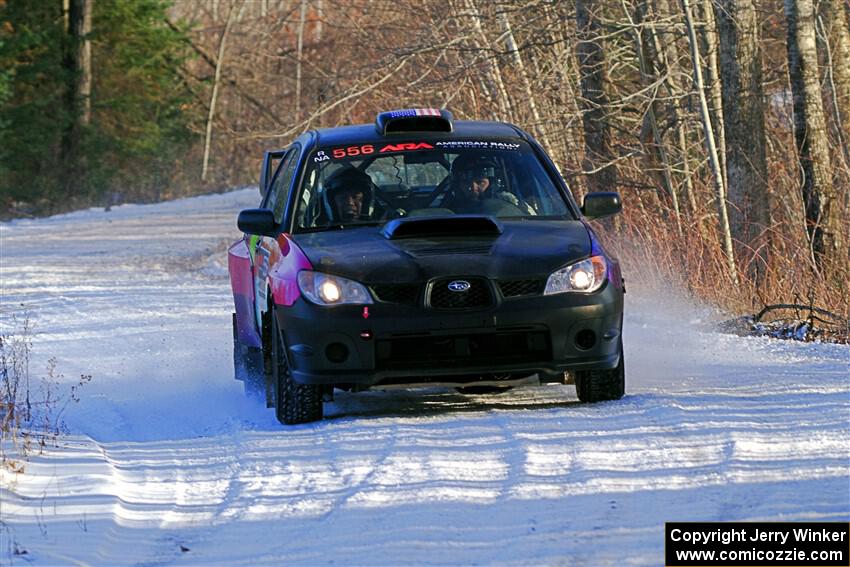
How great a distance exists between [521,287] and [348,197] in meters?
1.53

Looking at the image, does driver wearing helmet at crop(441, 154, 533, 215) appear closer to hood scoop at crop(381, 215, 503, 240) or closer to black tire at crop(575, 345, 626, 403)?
hood scoop at crop(381, 215, 503, 240)

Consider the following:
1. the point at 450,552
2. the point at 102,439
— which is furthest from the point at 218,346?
the point at 450,552

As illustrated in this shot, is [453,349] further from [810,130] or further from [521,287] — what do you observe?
[810,130]

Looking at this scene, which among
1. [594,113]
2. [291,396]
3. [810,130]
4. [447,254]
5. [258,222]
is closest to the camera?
[447,254]

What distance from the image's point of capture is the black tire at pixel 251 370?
9.96 m

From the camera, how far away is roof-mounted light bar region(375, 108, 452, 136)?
31.0ft

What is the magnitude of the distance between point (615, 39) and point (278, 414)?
1188 centimetres

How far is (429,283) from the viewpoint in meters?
7.84

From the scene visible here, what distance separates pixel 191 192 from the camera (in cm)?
4562

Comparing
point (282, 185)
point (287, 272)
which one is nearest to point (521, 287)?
point (287, 272)

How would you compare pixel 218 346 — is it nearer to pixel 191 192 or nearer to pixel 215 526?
pixel 215 526

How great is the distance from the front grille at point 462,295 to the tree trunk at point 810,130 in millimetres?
8303

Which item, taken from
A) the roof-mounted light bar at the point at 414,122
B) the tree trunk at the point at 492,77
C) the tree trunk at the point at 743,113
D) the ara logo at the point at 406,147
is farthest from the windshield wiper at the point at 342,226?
the tree trunk at the point at 492,77

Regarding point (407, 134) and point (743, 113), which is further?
point (743, 113)
